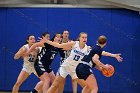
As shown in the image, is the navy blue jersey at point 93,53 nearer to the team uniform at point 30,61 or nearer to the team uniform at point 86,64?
the team uniform at point 86,64

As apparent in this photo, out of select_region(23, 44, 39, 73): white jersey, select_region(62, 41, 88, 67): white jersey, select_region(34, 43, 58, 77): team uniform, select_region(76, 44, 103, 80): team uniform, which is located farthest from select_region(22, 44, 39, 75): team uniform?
select_region(76, 44, 103, 80): team uniform

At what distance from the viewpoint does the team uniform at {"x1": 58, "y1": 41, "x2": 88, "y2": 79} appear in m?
7.57

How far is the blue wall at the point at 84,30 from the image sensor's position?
37.0ft

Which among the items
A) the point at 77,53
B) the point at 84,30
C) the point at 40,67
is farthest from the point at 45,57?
the point at 84,30

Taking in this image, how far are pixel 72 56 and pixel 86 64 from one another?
1.93 feet

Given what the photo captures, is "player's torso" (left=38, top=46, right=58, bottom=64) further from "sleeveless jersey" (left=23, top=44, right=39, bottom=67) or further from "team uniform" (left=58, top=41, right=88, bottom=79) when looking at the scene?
"team uniform" (left=58, top=41, right=88, bottom=79)

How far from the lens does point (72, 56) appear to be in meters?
7.81

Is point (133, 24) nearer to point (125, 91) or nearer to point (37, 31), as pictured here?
point (125, 91)

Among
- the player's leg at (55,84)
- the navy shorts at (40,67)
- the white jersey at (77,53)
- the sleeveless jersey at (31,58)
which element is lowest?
the player's leg at (55,84)

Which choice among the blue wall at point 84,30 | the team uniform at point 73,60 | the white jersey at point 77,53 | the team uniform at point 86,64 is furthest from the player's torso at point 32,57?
the blue wall at point 84,30

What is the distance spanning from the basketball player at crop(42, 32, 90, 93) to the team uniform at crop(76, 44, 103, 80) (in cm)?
26

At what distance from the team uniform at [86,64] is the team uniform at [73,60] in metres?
0.25

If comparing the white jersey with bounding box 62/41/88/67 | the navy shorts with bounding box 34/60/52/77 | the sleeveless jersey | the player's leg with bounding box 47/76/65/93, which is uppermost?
the white jersey with bounding box 62/41/88/67

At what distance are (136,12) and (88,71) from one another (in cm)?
461
